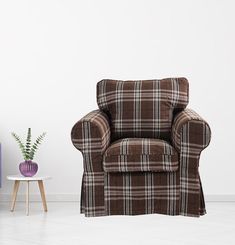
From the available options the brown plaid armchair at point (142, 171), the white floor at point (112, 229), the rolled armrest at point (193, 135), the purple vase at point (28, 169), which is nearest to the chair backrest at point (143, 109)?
the brown plaid armchair at point (142, 171)

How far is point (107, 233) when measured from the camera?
4285mm

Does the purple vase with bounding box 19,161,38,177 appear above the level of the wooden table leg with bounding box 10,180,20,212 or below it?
above

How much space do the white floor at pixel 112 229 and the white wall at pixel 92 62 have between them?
62 cm

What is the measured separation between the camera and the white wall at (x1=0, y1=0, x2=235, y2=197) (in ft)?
18.7

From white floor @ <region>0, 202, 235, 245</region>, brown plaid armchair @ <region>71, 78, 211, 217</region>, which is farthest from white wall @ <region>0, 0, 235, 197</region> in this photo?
brown plaid armchair @ <region>71, 78, 211, 217</region>

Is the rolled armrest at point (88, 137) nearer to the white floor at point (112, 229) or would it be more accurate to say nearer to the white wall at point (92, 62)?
the white floor at point (112, 229)

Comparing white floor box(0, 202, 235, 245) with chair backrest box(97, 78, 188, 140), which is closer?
white floor box(0, 202, 235, 245)

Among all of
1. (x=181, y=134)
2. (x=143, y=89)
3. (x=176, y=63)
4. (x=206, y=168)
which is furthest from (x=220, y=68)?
(x=181, y=134)

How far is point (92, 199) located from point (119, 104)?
0.78 meters

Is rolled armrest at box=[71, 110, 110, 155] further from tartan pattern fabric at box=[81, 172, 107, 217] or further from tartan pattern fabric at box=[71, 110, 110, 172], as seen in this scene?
tartan pattern fabric at box=[81, 172, 107, 217]

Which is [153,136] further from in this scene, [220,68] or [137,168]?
[220,68]

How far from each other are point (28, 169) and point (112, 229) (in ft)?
3.79

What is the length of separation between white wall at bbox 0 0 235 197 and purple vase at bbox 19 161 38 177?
47 cm

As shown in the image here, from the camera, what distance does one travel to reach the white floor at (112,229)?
13.2 ft
